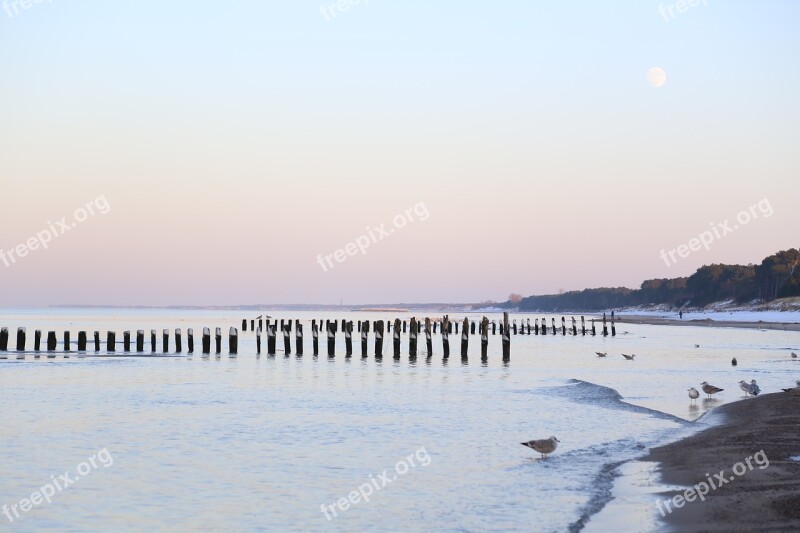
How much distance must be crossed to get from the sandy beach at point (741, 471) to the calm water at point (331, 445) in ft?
2.01

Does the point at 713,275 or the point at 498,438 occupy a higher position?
the point at 713,275

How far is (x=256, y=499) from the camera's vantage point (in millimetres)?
11828

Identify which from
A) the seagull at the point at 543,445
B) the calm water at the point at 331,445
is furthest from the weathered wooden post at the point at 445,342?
the seagull at the point at 543,445

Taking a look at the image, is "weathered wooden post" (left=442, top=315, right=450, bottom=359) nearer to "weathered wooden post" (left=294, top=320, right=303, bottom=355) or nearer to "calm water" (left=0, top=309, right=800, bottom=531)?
"weathered wooden post" (left=294, top=320, right=303, bottom=355)

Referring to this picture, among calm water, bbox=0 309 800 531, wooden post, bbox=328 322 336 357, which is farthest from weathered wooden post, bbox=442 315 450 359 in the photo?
calm water, bbox=0 309 800 531

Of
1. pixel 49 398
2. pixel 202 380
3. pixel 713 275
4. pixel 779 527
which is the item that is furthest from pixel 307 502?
pixel 713 275

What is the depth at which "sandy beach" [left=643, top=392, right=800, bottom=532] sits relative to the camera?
9.52 m

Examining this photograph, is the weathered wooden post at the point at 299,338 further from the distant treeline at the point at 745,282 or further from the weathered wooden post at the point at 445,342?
the distant treeline at the point at 745,282

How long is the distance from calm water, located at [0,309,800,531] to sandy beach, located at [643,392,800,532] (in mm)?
613

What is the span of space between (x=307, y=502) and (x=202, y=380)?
68.1 ft

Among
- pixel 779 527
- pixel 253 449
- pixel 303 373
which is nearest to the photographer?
pixel 779 527

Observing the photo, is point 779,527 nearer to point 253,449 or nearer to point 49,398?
point 253,449

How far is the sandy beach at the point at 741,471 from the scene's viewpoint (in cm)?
952

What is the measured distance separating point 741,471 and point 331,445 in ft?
24.6
